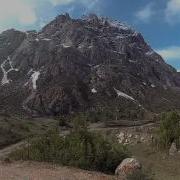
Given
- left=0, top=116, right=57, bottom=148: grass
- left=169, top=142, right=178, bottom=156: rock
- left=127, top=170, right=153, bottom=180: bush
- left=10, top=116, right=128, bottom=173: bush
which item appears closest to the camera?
left=127, top=170, right=153, bottom=180: bush

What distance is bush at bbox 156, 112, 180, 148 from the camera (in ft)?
205

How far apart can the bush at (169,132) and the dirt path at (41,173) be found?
30.7m

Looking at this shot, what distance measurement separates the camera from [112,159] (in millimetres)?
39219

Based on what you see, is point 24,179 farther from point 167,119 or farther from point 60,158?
point 167,119

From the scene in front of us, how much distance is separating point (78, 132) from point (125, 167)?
25.8 feet

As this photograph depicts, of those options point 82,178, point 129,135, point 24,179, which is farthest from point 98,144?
point 129,135

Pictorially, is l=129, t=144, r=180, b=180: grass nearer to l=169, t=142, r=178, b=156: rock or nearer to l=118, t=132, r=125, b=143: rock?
l=169, t=142, r=178, b=156: rock

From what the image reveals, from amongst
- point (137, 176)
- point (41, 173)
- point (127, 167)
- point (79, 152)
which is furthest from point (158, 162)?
point (41, 173)

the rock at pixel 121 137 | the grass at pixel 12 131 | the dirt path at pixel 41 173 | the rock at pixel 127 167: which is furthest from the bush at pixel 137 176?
the grass at pixel 12 131

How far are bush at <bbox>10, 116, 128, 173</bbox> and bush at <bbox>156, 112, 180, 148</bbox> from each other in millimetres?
21454

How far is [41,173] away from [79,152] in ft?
24.2

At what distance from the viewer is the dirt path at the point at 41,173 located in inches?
1153

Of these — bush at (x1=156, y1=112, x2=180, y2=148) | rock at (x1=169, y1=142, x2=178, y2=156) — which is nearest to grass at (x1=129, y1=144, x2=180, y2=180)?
rock at (x1=169, y1=142, x2=178, y2=156)

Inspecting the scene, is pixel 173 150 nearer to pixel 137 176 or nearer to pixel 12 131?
pixel 137 176
